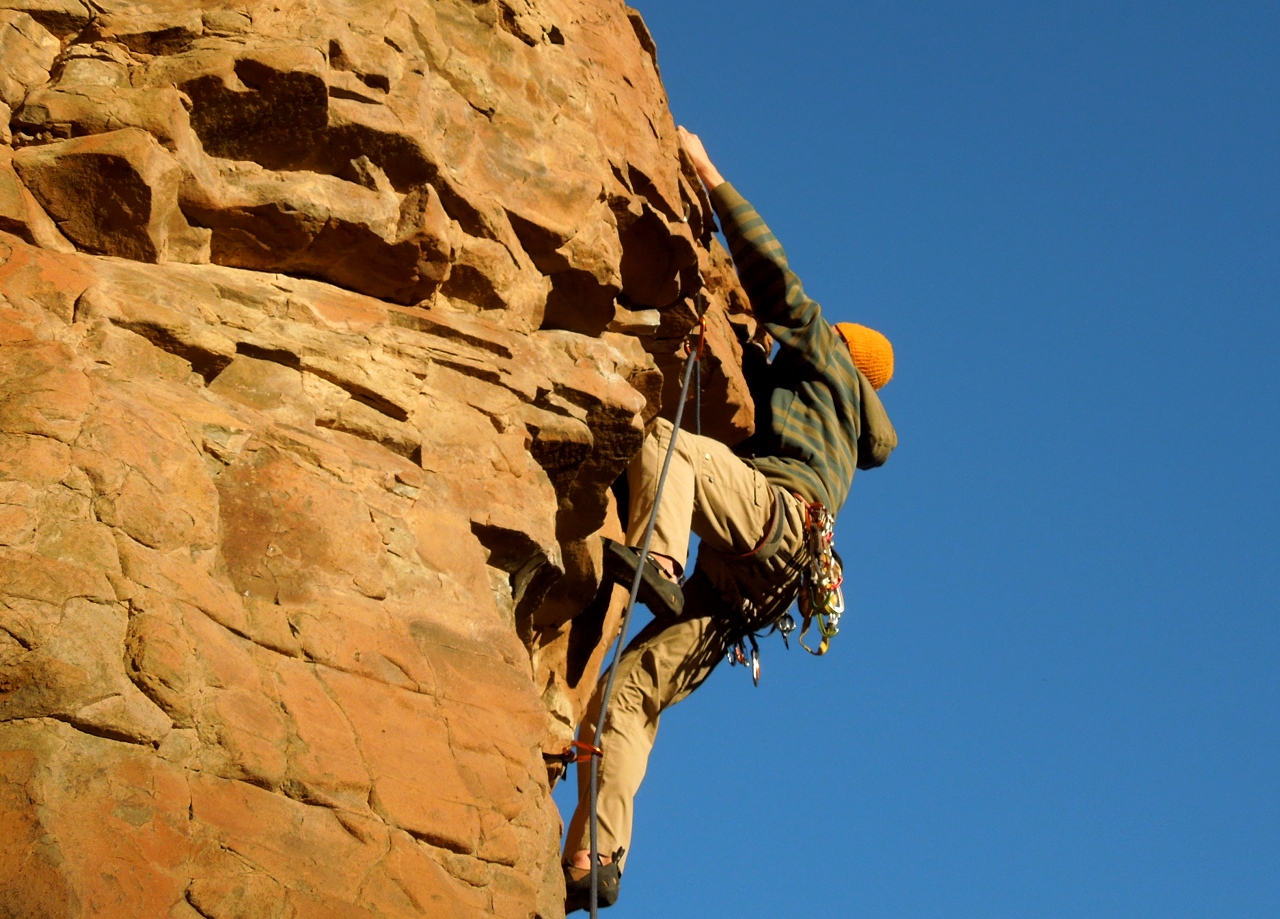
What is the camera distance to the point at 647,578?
5.82 metres

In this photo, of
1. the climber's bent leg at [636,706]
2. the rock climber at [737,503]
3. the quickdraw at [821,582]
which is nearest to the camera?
the climber's bent leg at [636,706]

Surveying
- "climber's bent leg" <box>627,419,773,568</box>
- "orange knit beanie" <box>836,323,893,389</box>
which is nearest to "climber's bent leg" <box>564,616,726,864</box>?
"climber's bent leg" <box>627,419,773,568</box>

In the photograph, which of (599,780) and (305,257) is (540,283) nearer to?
(305,257)

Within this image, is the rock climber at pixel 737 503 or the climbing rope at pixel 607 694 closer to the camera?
Answer: the climbing rope at pixel 607 694

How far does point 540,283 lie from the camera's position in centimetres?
569

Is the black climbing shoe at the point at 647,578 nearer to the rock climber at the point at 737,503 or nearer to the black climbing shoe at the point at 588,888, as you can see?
the rock climber at the point at 737,503

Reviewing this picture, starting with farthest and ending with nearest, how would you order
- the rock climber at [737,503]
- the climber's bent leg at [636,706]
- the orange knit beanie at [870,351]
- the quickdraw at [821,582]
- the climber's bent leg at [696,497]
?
the orange knit beanie at [870,351] → the quickdraw at [821,582] → the climber's bent leg at [696,497] → the rock climber at [737,503] → the climber's bent leg at [636,706]

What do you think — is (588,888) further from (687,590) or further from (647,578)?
(687,590)

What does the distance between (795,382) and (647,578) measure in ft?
7.61

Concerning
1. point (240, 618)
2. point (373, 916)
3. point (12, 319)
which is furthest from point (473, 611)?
point (12, 319)

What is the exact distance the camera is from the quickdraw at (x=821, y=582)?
703 centimetres

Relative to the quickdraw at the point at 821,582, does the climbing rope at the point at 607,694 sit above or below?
below

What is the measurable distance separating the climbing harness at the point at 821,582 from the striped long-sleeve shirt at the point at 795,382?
192mm

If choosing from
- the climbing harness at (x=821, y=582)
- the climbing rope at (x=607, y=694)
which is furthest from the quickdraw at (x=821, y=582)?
the climbing rope at (x=607, y=694)
